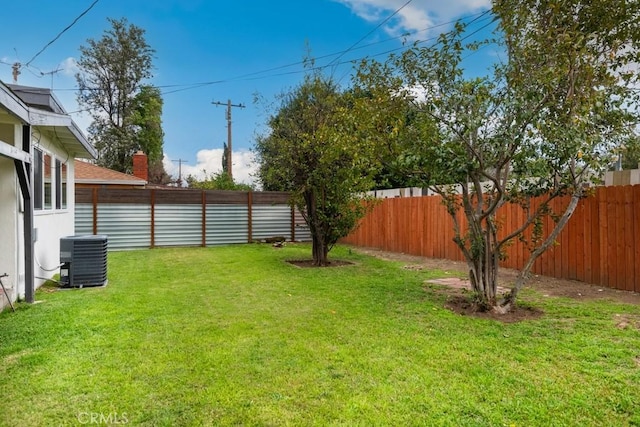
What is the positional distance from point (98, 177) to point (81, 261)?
409 inches

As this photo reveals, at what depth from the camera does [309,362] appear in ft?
10.7

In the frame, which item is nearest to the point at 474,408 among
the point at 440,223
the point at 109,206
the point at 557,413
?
the point at 557,413

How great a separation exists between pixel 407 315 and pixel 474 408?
2.19m

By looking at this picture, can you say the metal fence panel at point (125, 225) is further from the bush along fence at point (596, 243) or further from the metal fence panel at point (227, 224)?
the bush along fence at point (596, 243)

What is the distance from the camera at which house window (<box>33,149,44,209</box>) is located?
6.15 m

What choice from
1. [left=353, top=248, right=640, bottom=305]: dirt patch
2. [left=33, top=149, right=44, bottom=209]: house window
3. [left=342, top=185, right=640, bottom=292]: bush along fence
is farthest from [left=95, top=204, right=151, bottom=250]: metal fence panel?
[left=342, top=185, right=640, bottom=292]: bush along fence

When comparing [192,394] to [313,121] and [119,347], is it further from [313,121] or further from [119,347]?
[313,121]

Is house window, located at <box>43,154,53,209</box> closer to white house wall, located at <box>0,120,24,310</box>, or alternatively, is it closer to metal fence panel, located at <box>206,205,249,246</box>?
white house wall, located at <box>0,120,24,310</box>

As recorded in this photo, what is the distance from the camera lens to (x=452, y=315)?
469 cm

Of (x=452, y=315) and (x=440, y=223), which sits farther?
(x=440, y=223)

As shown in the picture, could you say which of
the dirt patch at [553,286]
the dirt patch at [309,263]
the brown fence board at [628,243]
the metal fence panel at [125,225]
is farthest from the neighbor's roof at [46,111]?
the brown fence board at [628,243]

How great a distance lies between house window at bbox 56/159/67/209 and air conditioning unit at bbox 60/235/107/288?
75.3 inches

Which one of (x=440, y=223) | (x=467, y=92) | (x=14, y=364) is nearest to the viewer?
(x=14, y=364)

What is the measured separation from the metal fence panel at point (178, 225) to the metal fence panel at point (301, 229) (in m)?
3.46
